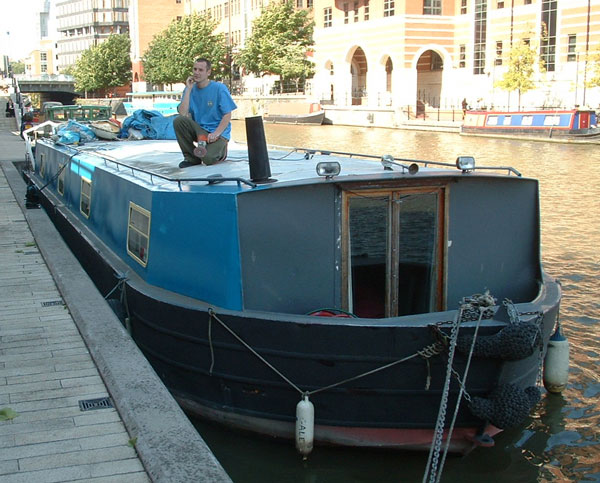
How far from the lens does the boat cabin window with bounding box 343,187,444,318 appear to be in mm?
6820

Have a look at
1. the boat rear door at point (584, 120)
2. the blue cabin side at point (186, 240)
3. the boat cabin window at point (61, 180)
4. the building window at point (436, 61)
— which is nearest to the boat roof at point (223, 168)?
the blue cabin side at point (186, 240)

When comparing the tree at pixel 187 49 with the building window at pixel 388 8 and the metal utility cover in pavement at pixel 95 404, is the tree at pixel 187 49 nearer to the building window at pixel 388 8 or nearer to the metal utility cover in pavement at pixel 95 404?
the building window at pixel 388 8

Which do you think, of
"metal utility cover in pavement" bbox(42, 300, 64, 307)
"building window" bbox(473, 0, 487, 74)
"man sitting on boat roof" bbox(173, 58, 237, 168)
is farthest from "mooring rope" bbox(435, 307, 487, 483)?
"building window" bbox(473, 0, 487, 74)

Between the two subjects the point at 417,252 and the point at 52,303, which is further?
the point at 52,303

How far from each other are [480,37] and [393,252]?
50383 millimetres

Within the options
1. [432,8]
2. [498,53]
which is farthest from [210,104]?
[432,8]

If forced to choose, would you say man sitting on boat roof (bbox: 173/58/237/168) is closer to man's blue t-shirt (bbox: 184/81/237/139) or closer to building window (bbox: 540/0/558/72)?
man's blue t-shirt (bbox: 184/81/237/139)

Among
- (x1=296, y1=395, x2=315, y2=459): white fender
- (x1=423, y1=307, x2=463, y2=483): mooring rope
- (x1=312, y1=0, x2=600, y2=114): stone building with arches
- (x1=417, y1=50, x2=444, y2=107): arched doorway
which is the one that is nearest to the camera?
(x1=423, y1=307, x2=463, y2=483): mooring rope

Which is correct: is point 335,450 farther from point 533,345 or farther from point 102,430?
point 102,430

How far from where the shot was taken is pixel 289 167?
798 centimetres

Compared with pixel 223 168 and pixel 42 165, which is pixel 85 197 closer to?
pixel 223 168

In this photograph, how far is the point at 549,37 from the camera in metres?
47.0

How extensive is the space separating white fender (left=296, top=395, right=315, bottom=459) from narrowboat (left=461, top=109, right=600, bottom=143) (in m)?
31.9

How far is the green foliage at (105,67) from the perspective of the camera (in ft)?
348
